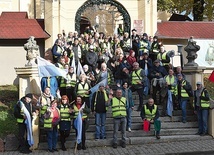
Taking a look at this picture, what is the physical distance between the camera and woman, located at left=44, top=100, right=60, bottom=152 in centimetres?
1152

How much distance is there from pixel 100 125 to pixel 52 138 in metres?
1.64

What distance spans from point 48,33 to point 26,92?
8.60 meters

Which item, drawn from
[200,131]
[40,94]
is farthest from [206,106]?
[40,94]

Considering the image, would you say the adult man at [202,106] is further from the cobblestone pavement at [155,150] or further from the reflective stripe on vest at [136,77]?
the reflective stripe on vest at [136,77]

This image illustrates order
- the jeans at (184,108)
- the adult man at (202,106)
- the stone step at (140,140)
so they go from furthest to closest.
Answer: the jeans at (184,108), the adult man at (202,106), the stone step at (140,140)

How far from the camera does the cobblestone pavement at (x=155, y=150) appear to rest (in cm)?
1149

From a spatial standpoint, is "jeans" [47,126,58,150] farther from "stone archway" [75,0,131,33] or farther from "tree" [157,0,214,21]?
"tree" [157,0,214,21]

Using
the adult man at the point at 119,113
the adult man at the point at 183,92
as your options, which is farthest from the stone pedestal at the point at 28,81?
the adult man at the point at 183,92

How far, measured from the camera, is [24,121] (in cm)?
1166

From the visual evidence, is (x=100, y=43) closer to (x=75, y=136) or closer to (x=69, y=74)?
(x=69, y=74)

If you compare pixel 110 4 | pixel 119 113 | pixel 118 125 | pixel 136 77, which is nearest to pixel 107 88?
pixel 136 77

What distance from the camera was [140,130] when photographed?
13305 millimetres

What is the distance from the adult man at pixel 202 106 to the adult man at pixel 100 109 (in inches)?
128

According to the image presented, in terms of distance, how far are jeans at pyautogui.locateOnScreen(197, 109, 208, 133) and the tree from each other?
1482cm
